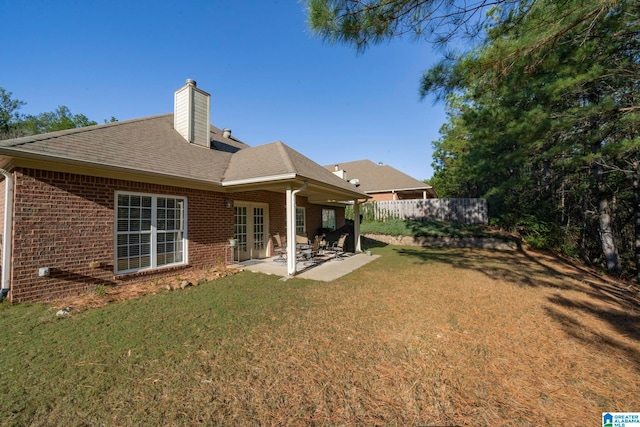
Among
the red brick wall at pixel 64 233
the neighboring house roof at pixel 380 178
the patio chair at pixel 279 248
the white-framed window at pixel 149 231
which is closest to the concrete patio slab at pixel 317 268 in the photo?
the patio chair at pixel 279 248

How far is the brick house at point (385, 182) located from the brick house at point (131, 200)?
13.1m

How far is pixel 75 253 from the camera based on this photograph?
18.8 feet

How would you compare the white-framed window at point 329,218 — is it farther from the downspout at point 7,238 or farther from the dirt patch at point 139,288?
the downspout at point 7,238

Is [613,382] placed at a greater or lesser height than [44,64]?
lesser

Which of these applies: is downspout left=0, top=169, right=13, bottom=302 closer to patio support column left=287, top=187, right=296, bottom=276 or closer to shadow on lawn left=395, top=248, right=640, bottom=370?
patio support column left=287, top=187, right=296, bottom=276

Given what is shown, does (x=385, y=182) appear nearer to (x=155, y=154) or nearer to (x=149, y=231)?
(x=155, y=154)

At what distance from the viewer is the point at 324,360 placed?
3328 millimetres

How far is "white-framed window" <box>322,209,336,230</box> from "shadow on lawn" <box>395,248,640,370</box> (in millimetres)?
6543

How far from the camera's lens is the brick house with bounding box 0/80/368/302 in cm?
520

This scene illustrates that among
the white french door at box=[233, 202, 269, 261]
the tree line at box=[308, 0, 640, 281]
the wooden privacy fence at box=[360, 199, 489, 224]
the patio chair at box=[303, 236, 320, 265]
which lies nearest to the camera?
the tree line at box=[308, 0, 640, 281]

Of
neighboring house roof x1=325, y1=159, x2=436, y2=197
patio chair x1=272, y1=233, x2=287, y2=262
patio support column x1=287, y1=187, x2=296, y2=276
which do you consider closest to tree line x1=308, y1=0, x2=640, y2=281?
patio support column x1=287, y1=187, x2=296, y2=276

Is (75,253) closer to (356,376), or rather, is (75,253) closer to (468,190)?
(356,376)

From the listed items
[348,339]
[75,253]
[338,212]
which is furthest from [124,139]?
[338,212]

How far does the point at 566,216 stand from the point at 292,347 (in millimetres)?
17556
